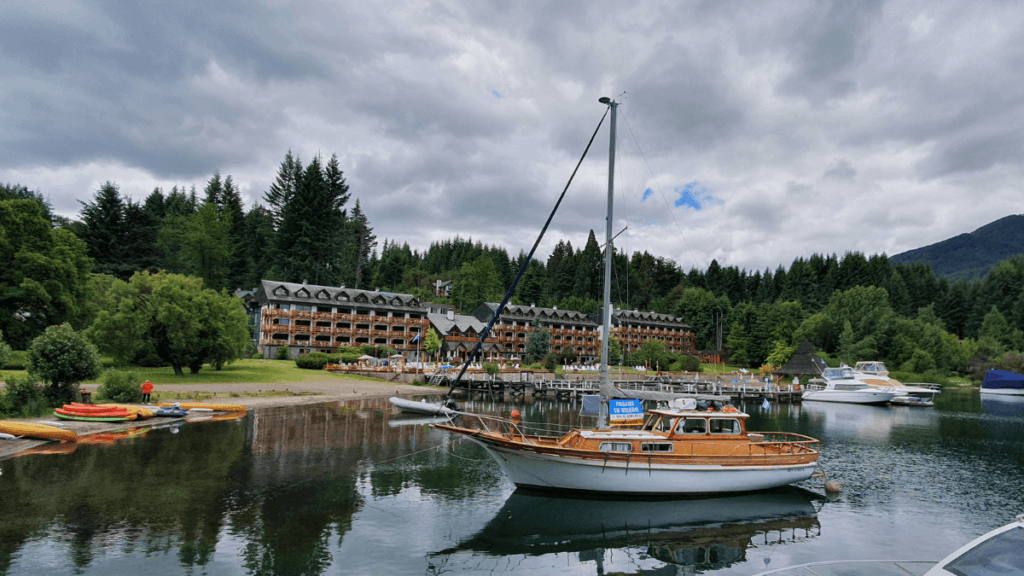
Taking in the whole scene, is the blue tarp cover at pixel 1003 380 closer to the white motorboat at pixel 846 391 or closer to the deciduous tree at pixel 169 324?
the white motorboat at pixel 846 391

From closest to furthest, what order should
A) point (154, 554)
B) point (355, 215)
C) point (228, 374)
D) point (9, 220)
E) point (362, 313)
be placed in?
point (154, 554) < point (9, 220) < point (228, 374) < point (362, 313) < point (355, 215)

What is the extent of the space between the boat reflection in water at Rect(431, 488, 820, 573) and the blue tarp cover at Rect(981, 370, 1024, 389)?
285ft

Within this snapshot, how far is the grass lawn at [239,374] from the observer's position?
4897cm

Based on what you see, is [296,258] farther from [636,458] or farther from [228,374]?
[636,458]

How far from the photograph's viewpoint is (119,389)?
35.3 m

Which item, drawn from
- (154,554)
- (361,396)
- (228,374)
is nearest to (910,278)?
(361,396)

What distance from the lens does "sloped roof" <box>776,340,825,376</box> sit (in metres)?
84.3

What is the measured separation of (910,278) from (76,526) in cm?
16859

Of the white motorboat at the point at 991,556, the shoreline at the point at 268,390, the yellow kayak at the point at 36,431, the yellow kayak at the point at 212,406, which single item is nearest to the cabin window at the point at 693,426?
the white motorboat at the point at 991,556

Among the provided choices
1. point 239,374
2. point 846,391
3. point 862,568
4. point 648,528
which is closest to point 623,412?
point 648,528

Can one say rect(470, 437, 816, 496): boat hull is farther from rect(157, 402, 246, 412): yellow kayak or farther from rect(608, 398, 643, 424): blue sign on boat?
rect(157, 402, 246, 412): yellow kayak

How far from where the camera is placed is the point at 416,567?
13797 millimetres

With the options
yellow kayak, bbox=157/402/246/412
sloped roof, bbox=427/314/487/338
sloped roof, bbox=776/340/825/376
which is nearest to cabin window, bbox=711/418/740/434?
yellow kayak, bbox=157/402/246/412

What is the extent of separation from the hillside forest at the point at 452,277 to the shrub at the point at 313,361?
861 inches
